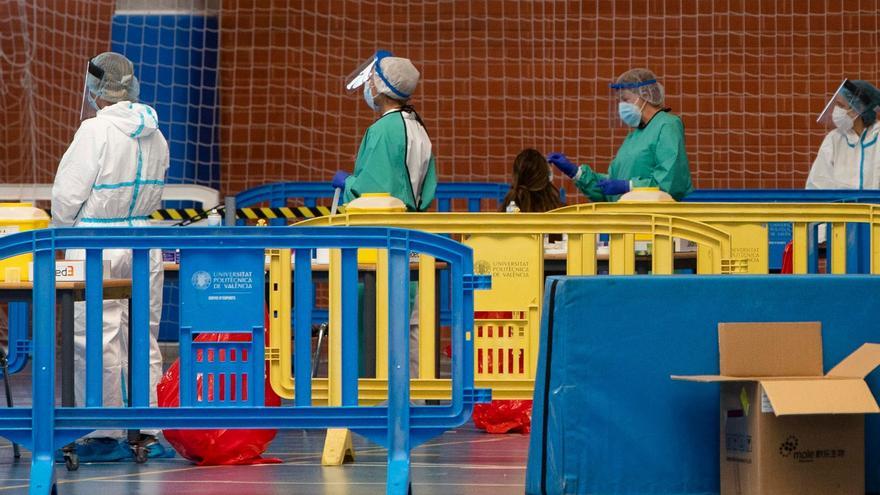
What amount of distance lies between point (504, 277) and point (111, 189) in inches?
67.6

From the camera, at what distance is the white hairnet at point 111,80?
6527mm

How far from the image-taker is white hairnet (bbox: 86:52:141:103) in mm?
6527

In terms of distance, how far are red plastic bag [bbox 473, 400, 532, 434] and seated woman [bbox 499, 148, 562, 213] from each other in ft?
4.61

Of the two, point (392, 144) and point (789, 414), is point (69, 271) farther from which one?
point (789, 414)

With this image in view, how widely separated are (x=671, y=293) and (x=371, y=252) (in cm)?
200

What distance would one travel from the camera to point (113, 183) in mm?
6371

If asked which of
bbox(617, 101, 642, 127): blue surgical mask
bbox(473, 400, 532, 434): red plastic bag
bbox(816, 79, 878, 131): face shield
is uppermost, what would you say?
bbox(816, 79, 878, 131): face shield

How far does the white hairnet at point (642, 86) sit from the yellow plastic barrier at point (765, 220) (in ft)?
6.74

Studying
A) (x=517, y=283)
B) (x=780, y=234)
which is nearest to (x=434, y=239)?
(x=517, y=283)

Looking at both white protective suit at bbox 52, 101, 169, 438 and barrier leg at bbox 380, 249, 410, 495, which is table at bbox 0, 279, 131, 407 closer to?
white protective suit at bbox 52, 101, 169, 438

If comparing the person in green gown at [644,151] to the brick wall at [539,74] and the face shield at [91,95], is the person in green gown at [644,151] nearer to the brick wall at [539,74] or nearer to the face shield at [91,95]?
the face shield at [91,95]

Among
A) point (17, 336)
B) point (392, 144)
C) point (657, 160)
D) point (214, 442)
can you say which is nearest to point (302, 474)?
point (214, 442)

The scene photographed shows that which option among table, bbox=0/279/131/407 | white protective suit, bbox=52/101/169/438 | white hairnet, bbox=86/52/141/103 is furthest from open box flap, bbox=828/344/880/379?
white hairnet, bbox=86/52/141/103

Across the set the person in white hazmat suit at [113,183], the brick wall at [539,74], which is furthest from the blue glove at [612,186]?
the brick wall at [539,74]
